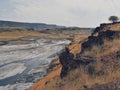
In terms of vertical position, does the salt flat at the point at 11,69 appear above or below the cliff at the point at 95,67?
below

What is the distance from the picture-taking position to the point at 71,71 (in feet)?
73.4

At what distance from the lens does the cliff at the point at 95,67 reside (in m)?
19.0

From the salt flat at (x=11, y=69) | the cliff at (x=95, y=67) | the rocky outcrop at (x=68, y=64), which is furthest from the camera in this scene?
the salt flat at (x=11, y=69)

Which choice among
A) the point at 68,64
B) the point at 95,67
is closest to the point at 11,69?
the point at 68,64

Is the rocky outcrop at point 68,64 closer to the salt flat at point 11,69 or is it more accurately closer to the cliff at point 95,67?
the cliff at point 95,67

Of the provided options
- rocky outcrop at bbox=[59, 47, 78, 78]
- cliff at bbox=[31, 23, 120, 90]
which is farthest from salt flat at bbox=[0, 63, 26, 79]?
cliff at bbox=[31, 23, 120, 90]

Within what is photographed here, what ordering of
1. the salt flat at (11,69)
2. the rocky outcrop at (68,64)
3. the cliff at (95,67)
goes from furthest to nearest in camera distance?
the salt flat at (11,69), the rocky outcrop at (68,64), the cliff at (95,67)

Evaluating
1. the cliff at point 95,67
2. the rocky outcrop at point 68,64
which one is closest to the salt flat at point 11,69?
the rocky outcrop at point 68,64

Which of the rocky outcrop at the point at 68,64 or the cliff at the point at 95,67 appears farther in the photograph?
the rocky outcrop at the point at 68,64

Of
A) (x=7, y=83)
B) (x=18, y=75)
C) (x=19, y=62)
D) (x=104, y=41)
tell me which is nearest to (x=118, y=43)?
(x=104, y=41)

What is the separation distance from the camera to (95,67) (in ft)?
67.1

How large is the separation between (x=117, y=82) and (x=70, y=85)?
379 centimetres

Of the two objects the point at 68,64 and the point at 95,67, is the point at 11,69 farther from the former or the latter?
the point at 95,67

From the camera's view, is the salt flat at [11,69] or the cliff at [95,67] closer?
the cliff at [95,67]
